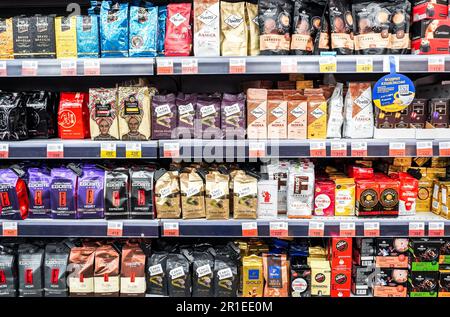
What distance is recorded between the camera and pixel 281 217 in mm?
2283

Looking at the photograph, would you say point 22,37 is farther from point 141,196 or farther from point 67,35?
point 141,196

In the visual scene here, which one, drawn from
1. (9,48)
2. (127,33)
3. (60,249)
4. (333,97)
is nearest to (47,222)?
(60,249)

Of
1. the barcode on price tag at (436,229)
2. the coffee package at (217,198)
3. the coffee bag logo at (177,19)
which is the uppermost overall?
the coffee bag logo at (177,19)

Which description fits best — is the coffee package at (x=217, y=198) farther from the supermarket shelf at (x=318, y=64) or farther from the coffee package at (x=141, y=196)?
the supermarket shelf at (x=318, y=64)

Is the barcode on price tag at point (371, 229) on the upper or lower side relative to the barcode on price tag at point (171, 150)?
lower

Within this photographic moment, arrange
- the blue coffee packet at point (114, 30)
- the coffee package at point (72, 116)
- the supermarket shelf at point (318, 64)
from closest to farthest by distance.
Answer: the supermarket shelf at point (318, 64) < the blue coffee packet at point (114, 30) < the coffee package at point (72, 116)

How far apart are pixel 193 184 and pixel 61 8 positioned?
62.8 inches

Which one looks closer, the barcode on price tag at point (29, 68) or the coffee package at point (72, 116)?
the barcode on price tag at point (29, 68)

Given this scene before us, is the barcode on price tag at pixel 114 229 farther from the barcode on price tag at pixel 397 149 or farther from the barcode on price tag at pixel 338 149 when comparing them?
the barcode on price tag at pixel 397 149

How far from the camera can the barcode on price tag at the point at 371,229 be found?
217 cm

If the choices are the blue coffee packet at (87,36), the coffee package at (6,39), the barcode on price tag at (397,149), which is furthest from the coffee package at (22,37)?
the barcode on price tag at (397,149)

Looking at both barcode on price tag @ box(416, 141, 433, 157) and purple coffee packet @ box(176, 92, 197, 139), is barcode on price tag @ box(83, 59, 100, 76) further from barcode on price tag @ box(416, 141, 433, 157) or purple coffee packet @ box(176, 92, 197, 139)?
barcode on price tag @ box(416, 141, 433, 157)

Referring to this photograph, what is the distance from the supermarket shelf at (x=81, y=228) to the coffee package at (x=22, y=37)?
3.24 feet

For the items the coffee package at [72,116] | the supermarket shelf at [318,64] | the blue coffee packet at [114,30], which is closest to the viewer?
the supermarket shelf at [318,64]
